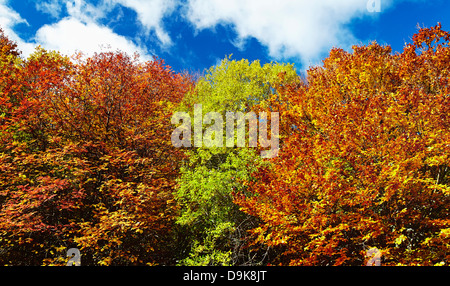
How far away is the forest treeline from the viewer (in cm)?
1195

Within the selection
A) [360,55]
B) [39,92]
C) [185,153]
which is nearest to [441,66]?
[360,55]

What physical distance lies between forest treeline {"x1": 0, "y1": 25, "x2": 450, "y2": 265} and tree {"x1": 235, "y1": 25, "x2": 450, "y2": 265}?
83mm

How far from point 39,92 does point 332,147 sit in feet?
60.5

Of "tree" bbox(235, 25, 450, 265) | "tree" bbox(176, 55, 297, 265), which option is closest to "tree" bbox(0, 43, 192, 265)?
"tree" bbox(176, 55, 297, 265)

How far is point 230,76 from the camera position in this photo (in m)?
30.6

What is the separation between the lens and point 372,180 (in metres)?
11.8

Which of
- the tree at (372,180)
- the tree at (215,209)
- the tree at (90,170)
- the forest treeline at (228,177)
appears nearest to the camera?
the tree at (372,180)

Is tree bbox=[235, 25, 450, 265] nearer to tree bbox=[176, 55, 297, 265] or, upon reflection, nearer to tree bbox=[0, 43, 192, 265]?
tree bbox=[176, 55, 297, 265]

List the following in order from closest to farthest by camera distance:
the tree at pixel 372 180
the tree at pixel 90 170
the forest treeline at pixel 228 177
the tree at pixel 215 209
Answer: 1. the tree at pixel 372 180
2. the forest treeline at pixel 228 177
3. the tree at pixel 90 170
4. the tree at pixel 215 209

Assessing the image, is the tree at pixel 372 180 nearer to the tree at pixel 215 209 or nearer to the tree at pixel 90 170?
the tree at pixel 215 209

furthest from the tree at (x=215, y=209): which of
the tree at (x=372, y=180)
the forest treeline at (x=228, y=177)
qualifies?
the tree at (x=372, y=180)

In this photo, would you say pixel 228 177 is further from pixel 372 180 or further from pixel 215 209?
pixel 372 180

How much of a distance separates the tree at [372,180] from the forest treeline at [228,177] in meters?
0.08

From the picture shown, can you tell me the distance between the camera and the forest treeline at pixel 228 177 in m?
12.0
